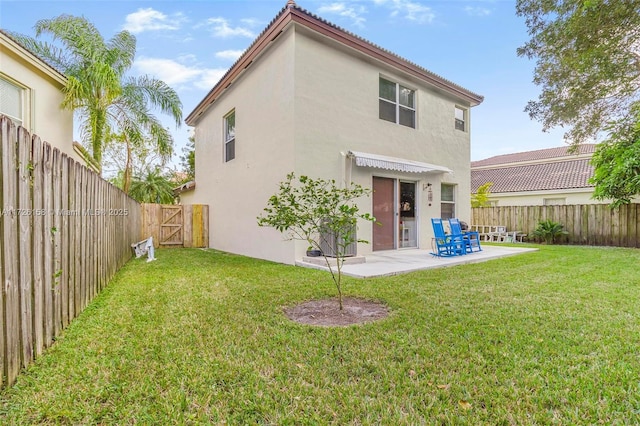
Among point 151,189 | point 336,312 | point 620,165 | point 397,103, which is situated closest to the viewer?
point 336,312

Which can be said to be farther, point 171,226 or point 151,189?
point 151,189

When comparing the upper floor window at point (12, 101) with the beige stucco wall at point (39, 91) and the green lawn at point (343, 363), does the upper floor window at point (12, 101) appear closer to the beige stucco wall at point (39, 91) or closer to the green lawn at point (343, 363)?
the beige stucco wall at point (39, 91)

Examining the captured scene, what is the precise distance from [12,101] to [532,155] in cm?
3644

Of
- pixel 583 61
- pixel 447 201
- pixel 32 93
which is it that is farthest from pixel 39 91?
pixel 583 61

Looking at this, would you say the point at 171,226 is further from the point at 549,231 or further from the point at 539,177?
the point at 539,177

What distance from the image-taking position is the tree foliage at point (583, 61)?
10.6m

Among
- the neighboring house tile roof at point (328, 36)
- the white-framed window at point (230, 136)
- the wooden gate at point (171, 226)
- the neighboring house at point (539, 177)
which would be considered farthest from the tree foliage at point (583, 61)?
the wooden gate at point (171, 226)

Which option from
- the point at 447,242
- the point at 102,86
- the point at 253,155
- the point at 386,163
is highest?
the point at 102,86

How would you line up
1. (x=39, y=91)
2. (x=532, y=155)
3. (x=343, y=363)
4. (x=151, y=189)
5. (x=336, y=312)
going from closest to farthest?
(x=343, y=363) → (x=336, y=312) → (x=39, y=91) → (x=151, y=189) → (x=532, y=155)

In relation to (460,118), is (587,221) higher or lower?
lower

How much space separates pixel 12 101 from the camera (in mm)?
9750

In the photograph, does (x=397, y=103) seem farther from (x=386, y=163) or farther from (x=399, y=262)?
(x=399, y=262)

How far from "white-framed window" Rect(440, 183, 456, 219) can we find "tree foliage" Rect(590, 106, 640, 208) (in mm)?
6134

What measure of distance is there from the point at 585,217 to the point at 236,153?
1664cm
